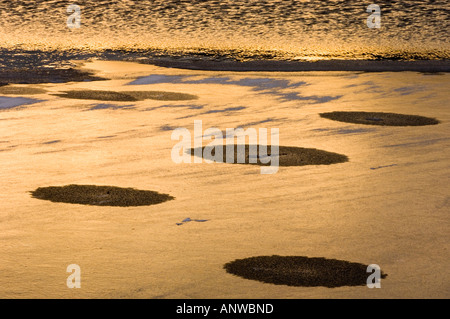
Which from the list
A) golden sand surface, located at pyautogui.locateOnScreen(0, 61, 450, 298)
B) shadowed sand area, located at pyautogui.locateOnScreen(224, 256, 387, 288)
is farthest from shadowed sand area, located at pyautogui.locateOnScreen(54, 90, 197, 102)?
shadowed sand area, located at pyautogui.locateOnScreen(224, 256, 387, 288)

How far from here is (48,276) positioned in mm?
5988

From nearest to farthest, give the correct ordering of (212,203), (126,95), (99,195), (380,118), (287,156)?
(212,203)
(99,195)
(287,156)
(380,118)
(126,95)

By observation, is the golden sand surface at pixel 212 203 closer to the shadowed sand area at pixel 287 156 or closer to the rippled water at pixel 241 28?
the shadowed sand area at pixel 287 156

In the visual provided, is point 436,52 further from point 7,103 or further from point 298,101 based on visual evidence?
point 7,103

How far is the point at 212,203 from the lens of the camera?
8109mm

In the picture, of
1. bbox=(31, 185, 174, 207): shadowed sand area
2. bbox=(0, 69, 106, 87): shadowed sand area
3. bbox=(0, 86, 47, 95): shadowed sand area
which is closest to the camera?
bbox=(31, 185, 174, 207): shadowed sand area

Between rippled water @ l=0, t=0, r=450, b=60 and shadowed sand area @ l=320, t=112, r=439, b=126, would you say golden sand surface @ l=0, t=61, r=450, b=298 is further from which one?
rippled water @ l=0, t=0, r=450, b=60

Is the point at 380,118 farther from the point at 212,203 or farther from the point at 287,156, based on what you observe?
the point at 212,203

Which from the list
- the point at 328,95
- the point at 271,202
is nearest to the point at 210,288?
the point at 271,202

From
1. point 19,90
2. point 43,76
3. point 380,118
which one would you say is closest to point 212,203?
point 380,118

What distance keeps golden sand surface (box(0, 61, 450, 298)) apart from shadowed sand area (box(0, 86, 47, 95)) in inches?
11.7

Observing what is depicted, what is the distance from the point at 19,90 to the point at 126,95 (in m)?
1.85

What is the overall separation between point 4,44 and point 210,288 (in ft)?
59.0

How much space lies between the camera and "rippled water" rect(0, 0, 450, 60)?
22094 millimetres
